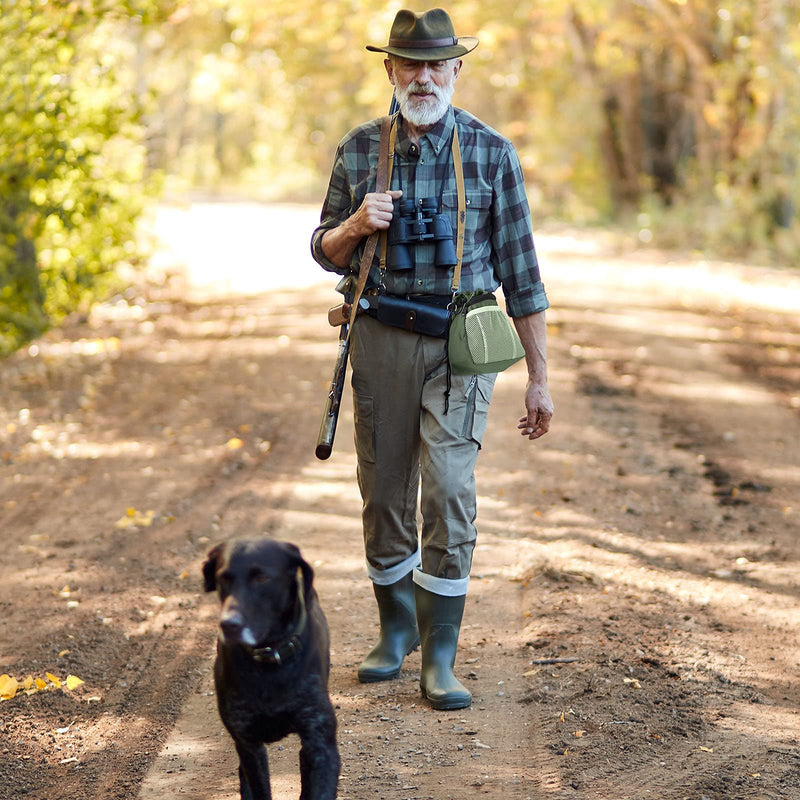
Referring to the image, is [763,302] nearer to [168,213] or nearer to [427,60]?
[427,60]

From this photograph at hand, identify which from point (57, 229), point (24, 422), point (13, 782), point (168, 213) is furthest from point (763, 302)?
point (168, 213)

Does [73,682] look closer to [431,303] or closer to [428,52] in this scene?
[431,303]

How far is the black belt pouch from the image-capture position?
4.43 meters

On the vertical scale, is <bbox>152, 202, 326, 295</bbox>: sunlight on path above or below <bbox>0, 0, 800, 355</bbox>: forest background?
below

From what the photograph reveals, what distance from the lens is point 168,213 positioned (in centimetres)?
3325

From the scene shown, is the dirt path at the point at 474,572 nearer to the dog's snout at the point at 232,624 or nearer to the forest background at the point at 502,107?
the dog's snout at the point at 232,624

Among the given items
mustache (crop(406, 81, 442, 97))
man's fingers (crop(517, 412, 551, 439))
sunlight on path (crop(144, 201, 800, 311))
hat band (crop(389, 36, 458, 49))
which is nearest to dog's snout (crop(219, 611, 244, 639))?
man's fingers (crop(517, 412, 551, 439))

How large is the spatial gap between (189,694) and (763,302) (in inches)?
529

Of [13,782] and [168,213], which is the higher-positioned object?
[168,213]

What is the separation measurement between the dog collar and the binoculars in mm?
1605

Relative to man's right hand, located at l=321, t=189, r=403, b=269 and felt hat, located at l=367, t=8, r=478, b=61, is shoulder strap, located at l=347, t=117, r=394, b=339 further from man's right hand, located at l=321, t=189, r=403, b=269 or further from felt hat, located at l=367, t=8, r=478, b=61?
felt hat, located at l=367, t=8, r=478, b=61

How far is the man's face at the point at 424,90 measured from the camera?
14.2 feet

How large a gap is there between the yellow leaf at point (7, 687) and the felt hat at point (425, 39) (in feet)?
9.51

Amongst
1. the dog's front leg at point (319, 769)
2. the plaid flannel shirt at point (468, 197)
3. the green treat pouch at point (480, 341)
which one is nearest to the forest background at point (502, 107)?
the plaid flannel shirt at point (468, 197)
